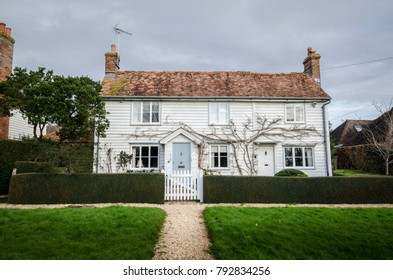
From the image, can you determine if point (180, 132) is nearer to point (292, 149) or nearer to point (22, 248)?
point (292, 149)

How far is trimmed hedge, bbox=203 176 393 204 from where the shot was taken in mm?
10328

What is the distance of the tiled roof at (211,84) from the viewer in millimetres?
17234

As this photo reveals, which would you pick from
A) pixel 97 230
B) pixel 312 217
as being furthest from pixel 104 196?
pixel 312 217

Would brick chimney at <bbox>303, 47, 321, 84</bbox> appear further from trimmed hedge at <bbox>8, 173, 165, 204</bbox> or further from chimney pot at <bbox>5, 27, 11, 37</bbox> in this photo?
chimney pot at <bbox>5, 27, 11, 37</bbox>

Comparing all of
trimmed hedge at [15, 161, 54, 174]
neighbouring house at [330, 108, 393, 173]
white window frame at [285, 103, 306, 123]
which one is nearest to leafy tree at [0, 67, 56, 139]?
trimmed hedge at [15, 161, 54, 174]

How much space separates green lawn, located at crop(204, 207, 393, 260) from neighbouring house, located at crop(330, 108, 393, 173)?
14134 mm

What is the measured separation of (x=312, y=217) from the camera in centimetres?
733

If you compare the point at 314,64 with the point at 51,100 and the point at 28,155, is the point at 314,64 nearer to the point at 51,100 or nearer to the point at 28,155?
the point at 51,100

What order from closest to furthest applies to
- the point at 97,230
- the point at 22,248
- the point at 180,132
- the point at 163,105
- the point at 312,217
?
the point at 22,248
the point at 97,230
the point at 312,217
the point at 180,132
the point at 163,105

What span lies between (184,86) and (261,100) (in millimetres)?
5969

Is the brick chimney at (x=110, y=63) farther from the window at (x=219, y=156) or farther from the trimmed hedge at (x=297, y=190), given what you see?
the trimmed hedge at (x=297, y=190)

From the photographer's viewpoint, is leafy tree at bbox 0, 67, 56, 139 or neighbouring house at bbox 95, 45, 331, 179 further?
neighbouring house at bbox 95, 45, 331, 179

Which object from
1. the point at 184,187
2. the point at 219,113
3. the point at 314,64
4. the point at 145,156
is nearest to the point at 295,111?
the point at 314,64

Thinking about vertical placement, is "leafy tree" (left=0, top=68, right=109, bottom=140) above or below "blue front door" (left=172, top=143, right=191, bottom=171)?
above
